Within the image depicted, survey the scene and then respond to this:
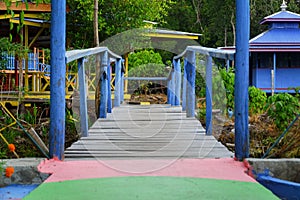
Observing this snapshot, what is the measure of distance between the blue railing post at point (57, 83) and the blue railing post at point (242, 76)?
3.91 feet

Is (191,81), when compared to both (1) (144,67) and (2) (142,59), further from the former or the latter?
(2) (142,59)

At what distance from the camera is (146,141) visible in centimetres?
442

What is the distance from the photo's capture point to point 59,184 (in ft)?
9.07

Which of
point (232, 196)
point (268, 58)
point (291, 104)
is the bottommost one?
point (232, 196)

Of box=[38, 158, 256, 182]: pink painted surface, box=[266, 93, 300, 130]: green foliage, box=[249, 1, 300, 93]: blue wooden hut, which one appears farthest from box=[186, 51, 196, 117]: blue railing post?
box=[249, 1, 300, 93]: blue wooden hut

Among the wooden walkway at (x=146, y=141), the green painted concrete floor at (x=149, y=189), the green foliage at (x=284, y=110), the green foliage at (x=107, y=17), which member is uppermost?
the green foliage at (x=107, y=17)

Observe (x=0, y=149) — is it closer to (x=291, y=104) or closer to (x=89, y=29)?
(x=291, y=104)

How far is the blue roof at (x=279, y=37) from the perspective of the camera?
59.4 ft

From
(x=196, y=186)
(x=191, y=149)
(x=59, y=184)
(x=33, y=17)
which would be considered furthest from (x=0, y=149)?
(x=33, y=17)

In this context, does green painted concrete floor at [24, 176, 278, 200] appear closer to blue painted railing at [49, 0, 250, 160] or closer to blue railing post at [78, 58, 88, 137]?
blue painted railing at [49, 0, 250, 160]

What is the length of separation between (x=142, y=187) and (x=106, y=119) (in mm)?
3211

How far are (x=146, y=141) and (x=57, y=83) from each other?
4.02 ft

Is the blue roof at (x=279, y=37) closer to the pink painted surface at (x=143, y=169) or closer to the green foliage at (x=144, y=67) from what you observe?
the green foliage at (x=144, y=67)

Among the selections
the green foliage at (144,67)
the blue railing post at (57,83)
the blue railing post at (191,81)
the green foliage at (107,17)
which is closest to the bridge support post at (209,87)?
the blue railing post at (191,81)
